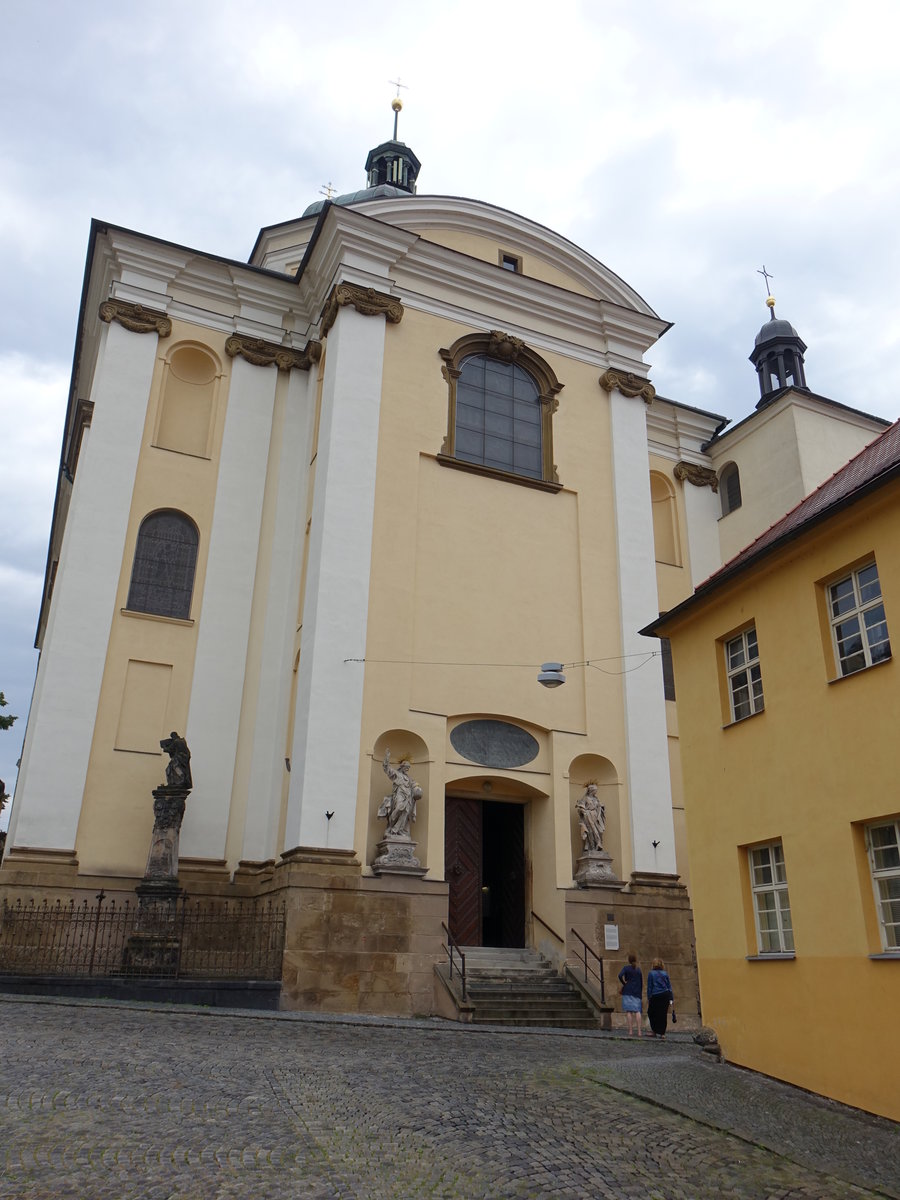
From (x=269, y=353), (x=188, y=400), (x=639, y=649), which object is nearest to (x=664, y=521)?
(x=639, y=649)

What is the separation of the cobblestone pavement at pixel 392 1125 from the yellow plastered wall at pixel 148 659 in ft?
21.6

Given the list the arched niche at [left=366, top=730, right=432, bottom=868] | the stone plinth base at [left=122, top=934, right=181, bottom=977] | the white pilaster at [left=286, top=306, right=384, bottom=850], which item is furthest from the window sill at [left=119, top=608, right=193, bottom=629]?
the stone plinth base at [left=122, top=934, right=181, bottom=977]

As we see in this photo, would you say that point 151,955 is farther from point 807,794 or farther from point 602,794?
point 807,794

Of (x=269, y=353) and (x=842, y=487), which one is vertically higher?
(x=269, y=353)

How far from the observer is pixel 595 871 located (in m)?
17.8

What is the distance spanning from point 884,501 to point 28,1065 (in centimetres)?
910

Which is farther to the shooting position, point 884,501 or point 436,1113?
point 884,501

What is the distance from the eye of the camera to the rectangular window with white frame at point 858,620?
9.49 meters

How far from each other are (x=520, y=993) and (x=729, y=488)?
15361mm

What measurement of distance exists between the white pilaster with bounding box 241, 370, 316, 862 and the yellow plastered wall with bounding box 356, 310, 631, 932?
7.23 ft

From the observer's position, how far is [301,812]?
16.1 m

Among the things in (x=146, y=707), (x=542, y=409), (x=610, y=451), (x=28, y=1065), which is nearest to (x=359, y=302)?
(x=542, y=409)

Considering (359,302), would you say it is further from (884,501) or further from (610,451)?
(884,501)

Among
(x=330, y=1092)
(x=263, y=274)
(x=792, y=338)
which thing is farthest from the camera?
(x=792, y=338)
